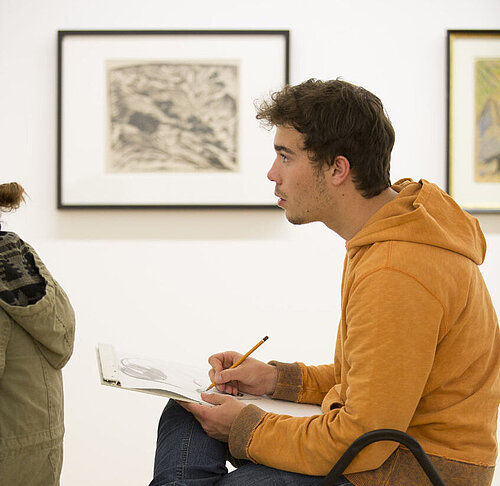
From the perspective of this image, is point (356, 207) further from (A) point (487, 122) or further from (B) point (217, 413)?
(A) point (487, 122)

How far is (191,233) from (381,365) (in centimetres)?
131

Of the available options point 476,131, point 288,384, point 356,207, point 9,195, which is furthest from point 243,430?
point 476,131

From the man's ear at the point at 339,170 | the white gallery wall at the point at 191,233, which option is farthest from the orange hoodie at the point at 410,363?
the white gallery wall at the point at 191,233

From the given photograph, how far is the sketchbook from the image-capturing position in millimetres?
1125

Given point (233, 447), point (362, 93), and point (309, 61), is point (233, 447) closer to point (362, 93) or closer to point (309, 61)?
point (362, 93)

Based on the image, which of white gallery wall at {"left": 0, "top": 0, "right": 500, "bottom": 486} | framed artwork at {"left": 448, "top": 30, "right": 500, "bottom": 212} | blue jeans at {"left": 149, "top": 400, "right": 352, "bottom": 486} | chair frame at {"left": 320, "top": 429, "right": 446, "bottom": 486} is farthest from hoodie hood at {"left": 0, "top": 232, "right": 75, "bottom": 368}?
framed artwork at {"left": 448, "top": 30, "right": 500, "bottom": 212}

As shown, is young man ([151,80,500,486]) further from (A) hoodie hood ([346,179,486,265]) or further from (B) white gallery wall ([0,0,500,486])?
(B) white gallery wall ([0,0,500,486])

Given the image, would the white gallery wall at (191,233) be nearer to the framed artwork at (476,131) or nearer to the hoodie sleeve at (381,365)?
the framed artwork at (476,131)

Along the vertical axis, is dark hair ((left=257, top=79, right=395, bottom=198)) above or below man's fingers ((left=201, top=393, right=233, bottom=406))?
above

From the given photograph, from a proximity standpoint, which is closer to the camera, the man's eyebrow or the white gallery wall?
the man's eyebrow

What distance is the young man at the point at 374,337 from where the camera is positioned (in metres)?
1.00

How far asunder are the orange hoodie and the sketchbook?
147mm

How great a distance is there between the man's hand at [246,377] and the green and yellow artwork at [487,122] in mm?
1204

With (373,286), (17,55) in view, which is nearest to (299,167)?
(373,286)
